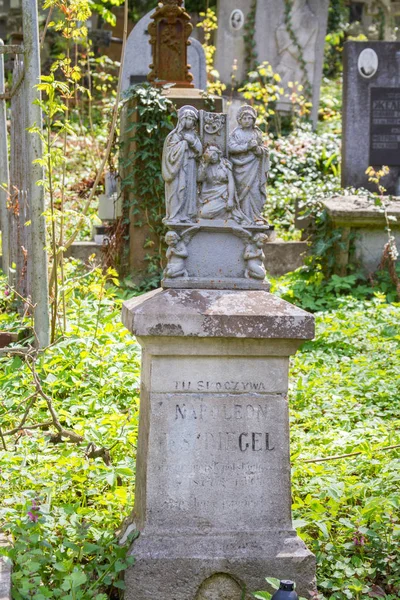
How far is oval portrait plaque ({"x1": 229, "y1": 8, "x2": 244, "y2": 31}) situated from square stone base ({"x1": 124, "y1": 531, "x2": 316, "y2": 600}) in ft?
45.2

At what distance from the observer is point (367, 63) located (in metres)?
10.3

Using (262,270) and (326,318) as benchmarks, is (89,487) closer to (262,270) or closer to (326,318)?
(262,270)

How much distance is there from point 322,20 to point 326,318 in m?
9.88

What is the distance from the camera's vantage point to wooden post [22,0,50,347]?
6020 millimetres

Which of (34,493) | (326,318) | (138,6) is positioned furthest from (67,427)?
(138,6)

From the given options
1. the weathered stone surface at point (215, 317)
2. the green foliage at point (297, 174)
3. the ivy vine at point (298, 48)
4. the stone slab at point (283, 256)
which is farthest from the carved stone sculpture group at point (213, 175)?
the ivy vine at point (298, 48)

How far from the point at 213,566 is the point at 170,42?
6.58m

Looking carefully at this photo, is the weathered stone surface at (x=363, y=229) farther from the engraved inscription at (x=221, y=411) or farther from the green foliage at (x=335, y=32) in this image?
the green foliage at (x=335, y=32)

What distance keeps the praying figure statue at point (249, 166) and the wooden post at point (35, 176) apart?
2.43 meters

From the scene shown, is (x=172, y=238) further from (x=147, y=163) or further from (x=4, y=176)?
(x=147, y=163)

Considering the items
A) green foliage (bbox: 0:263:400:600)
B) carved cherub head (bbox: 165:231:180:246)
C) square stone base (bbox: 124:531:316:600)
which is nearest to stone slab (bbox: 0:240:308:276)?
green foliage (bbox: 0:263:400:600)

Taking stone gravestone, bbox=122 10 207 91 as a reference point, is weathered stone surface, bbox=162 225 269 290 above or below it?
below

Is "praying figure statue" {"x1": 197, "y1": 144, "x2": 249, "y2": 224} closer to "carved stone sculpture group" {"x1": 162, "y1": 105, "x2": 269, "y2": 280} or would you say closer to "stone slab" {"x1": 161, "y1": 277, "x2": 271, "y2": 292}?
"carved stone sculpture group" {"x1": 162, "y1": 105, "x2": 269, "y2": 280}

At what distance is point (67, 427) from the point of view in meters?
5.38
